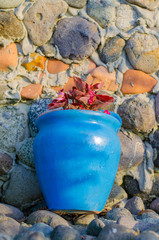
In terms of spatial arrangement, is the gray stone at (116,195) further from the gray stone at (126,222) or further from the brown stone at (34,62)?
the brown stone at (34,62)

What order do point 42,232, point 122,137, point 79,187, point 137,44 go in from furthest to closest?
point 137,44 < point 122,137 < point 79,187 < point 42,232

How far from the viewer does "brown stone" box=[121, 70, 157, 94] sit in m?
2.10

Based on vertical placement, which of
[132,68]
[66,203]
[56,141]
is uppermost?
[132,68]

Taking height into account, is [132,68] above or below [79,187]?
above

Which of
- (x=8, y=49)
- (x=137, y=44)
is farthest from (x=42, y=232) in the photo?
(x=137, y=44)

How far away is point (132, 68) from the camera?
214cm

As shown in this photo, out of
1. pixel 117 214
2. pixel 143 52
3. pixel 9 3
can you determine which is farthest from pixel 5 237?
pixel 143 52

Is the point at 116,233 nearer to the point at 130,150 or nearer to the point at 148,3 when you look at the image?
the point at 130,150

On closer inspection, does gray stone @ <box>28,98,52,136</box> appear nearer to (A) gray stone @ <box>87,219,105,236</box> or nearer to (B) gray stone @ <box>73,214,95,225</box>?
(B) gray stone @ <box>73,214,95,225</box>

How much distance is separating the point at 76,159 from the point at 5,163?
0.52 m

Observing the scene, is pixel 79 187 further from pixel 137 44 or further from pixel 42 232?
pixel 137 44

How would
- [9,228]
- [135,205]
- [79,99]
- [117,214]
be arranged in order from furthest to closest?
[135,205], [79,99], [117,214], [9,228]

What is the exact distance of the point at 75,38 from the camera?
2018mm

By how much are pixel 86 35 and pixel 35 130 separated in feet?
2.31
